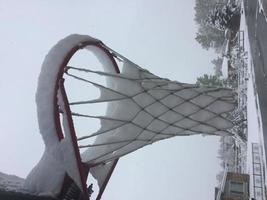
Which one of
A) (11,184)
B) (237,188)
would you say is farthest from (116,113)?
(237,188)

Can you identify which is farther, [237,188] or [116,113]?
[237,188]

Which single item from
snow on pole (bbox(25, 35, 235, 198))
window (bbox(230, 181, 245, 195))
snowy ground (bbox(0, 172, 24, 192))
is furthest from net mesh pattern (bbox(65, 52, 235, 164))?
window (bbox(230, 181, 245, 195))

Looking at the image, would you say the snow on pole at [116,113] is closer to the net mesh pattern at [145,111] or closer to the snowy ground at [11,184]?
the net mesh pattern at [145,111]

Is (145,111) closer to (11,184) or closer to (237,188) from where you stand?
(11,184)

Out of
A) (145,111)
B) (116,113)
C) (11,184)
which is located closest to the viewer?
(11,184)

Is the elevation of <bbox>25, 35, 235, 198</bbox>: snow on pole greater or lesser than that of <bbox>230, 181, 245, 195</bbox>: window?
greater

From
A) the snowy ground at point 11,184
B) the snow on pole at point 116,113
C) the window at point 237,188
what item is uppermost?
the snow on pole at point 116,113

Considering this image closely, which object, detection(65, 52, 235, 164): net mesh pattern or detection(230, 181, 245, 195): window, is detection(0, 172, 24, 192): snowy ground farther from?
detection(230, 181, 245, 195): window

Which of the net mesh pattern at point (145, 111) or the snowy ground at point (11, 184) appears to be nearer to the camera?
the snowy ground at point (11, 184)

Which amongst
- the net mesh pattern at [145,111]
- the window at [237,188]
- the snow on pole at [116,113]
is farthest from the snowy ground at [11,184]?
the window at [237,188]

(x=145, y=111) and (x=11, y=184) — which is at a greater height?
(x=145, y=111)

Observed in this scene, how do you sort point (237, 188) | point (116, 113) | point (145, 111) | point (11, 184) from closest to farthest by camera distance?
point (11, 184) < point (116, 113) < point (145, 111) < point (237, 188)

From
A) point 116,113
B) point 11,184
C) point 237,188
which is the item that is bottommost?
point 237,188

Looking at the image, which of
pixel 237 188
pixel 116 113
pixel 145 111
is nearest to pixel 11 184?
pixel 116 113
